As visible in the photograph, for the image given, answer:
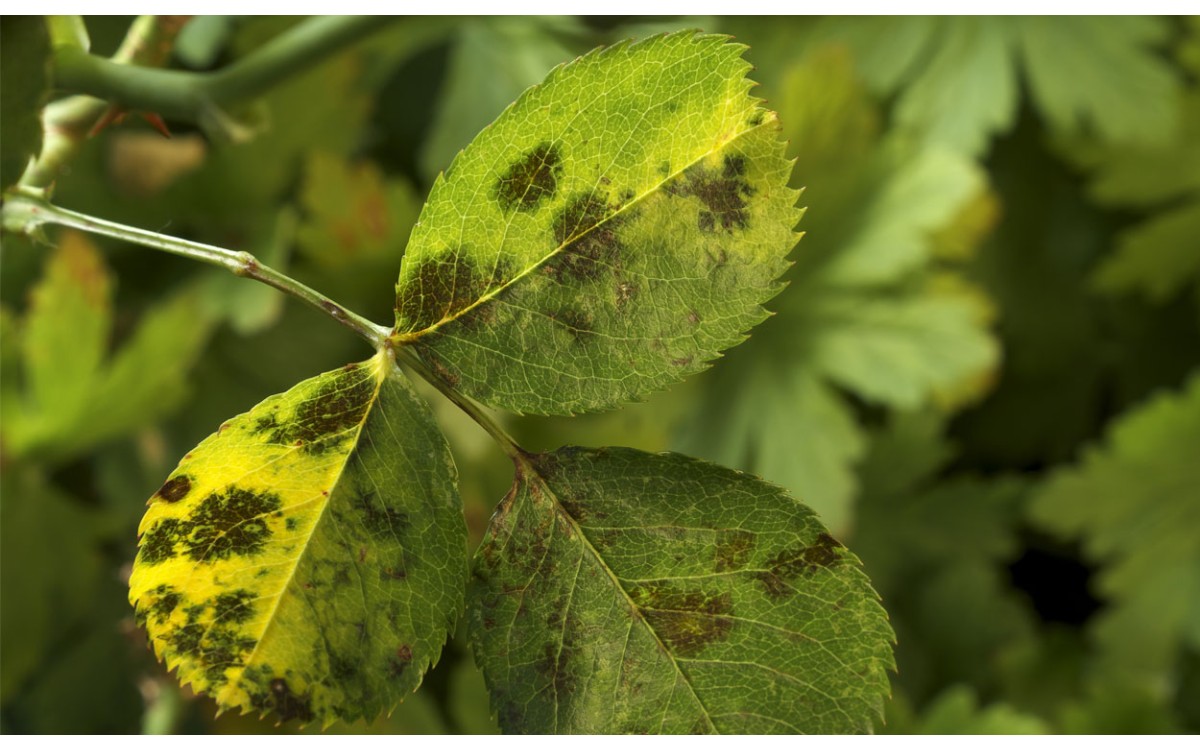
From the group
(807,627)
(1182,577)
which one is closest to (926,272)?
(1182,577)

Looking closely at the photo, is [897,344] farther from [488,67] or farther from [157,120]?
[157,120]

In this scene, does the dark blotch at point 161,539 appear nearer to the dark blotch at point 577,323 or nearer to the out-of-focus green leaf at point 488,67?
the dark blotch at point 577,323

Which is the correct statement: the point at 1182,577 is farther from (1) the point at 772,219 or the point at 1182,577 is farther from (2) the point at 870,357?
(1) the point at 772,219

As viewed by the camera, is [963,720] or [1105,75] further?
[1105,75]

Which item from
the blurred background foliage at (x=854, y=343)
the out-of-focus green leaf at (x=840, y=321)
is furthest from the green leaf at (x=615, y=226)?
the out-of-focus green leaf at (x=840, y=321)

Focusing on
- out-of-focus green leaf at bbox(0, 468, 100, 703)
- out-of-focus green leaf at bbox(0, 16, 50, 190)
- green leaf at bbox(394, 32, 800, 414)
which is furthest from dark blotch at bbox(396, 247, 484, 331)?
out-of-focus green leaf at bbox(0, 468, 100, 703)

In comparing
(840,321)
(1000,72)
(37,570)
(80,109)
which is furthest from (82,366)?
(1000,72)

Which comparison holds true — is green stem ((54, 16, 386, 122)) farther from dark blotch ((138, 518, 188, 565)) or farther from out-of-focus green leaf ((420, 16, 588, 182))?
out-of-focus green leaf ((420, 16, 588, 182))
